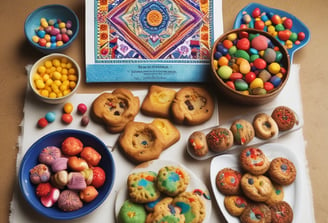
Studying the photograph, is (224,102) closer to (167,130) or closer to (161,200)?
(167,130)

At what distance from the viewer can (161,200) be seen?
1014mm

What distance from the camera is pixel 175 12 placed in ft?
3.92

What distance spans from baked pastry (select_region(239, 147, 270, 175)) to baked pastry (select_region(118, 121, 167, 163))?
0.67 feet

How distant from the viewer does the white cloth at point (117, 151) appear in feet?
3.41

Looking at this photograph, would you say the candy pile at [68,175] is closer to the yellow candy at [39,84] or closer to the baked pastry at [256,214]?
the yellow candy at [39,84]

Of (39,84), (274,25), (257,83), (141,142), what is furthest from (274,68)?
(39,84)

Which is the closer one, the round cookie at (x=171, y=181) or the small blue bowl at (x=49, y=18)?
the round cookie at (x=171, y=181)

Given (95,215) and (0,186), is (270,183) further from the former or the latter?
(0,186)

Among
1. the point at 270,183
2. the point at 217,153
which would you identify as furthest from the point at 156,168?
the point at 270,183

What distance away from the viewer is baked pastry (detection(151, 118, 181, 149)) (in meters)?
1.09

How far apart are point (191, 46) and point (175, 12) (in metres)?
0.11

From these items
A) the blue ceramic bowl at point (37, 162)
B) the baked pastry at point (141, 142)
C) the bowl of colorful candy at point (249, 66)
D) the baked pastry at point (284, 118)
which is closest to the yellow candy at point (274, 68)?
the bowl of colorful candy at point (249, 66)

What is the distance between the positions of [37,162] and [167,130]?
34 cm

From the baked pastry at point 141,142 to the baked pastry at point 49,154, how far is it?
16cm
